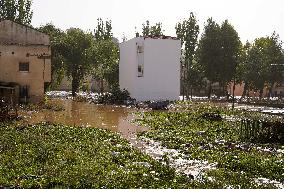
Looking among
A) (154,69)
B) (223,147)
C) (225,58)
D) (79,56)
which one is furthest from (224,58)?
(223,147)

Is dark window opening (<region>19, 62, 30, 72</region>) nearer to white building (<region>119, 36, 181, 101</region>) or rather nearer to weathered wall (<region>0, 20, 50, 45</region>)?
weathered wall (<region>0, 20, 50, 45</region>)

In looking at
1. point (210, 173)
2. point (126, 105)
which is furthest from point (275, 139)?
point (126, 105)

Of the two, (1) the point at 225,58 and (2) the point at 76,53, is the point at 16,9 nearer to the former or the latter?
(2) the point at 76,53

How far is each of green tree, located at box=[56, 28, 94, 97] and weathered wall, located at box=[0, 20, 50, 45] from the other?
18874 mm

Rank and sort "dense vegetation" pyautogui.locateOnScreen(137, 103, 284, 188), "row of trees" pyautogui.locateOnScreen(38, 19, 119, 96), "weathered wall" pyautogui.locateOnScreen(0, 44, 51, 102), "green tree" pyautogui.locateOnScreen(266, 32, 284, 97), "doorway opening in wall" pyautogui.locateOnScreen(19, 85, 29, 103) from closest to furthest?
1. "dense vegetation" pyautogui.locateOnScreen(137, 103, 284, 188)
2. "weathered wall" pyautogui.locateOnScreen(0, 44, 51, 102)
3. "doorway opening in wall" pyautogui.locateOnScreen(19, 85, 29, 103)
4. "green tree" pyautogui.locateOnScreen(266, 32, 284, 97)
5. "row of trees" pyautogui.locateOnScreen(38, 19, 119, 96)

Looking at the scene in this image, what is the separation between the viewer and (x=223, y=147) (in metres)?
16.8

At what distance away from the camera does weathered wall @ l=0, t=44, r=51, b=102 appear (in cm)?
3550

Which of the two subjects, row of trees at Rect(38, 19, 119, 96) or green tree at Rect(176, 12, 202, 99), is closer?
row of trees at Rect(38, 19, 119, 96)

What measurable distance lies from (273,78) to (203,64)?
11264 millimetres

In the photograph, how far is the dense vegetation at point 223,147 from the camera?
40.0ft

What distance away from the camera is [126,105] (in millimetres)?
42500

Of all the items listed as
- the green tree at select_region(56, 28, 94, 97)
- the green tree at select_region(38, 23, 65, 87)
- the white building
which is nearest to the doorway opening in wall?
the white building

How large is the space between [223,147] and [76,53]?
154 feet

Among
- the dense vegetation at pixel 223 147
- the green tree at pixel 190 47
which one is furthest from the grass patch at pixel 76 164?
the green tree at pixel 190 47
